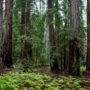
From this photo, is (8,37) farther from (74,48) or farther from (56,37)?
(74,48)

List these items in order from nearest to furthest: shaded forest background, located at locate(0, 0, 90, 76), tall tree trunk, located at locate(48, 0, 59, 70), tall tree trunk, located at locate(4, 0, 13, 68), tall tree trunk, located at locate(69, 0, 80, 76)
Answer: tall tree trunk, located at locate(69, 0, 80, 76) → shaded forest background, located at locate(0, 0, 90, 76) → tall tree trunk, located at locate(48, 0, 59, 70) → tall tree trunk, located at locate(4, 0, 13, 68)

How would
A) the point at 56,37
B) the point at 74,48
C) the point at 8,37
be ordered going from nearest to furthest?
the point at 74,48 → the point at 56,37 → the point at 8,37

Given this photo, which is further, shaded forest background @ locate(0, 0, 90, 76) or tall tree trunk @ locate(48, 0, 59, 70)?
tall tree trunk @ locate(48, 0, 59, 70)

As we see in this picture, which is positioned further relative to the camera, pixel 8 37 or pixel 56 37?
pixel 8 37

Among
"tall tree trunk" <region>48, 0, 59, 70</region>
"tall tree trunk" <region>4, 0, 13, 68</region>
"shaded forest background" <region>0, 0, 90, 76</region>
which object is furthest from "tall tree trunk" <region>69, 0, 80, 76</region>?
"tall tree trunk" <region>4, 0, 13, 68</region>

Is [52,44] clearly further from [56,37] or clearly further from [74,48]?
[74,48]

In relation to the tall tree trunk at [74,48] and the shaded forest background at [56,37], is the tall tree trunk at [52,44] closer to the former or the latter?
the shaded forest background at [56,37]

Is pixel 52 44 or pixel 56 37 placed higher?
pixel 56 37

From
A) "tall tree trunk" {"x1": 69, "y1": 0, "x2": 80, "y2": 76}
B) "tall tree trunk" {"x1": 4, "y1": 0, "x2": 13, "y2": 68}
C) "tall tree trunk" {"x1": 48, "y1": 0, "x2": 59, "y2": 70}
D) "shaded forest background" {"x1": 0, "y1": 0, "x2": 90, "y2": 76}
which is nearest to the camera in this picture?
"tall tree trunk" {"x1": 69, "y1": 0, "x2": 80, "y2": 76}

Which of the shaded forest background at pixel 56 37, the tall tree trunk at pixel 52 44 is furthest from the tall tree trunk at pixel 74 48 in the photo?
the tall tree trunk at pixel 52 44

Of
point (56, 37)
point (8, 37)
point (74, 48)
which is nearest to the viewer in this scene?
point (74, 48)

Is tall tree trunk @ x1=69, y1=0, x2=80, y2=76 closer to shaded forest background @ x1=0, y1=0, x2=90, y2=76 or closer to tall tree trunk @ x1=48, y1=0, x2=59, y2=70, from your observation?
shaded forest background @ x1=0, y1=0, x2=90, y2=76

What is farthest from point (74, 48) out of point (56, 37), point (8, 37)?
point (8, 37)

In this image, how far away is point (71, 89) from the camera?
8.18 meters
